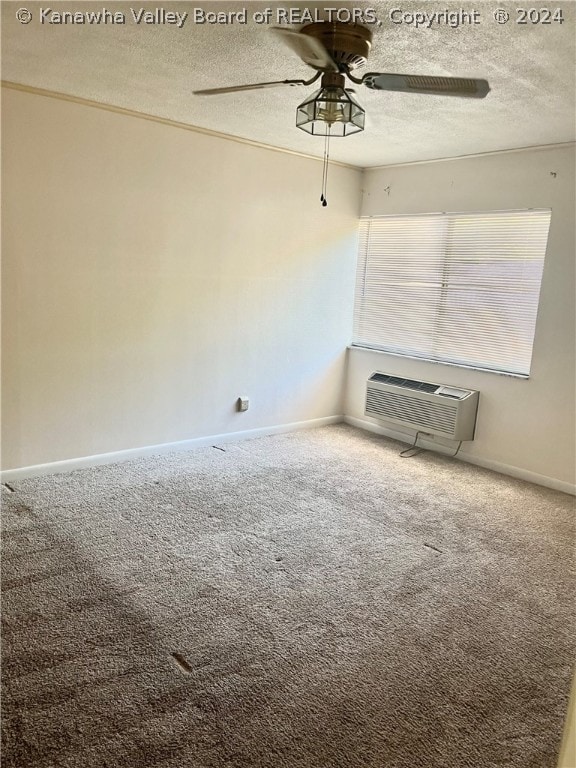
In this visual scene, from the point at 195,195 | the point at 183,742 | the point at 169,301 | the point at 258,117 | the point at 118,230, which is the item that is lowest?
the point at 183,742

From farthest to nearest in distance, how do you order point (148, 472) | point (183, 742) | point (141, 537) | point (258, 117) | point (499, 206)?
point (499, 206), point (148, 472), point (258, 117), point (141, 537), point (183, 742)

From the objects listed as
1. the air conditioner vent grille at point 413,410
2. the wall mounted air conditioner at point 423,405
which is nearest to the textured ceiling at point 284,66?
the wall mounted air conditioner at point 423,405

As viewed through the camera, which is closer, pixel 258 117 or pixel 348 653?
pixel 348 653

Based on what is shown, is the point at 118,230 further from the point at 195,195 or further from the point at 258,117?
the point at 258,117

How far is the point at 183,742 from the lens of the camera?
1789 millimetres

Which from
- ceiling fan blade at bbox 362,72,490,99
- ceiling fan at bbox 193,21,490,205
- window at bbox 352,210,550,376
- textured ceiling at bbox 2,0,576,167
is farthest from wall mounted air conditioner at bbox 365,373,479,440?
ceiling fan blade at bbox 362,72,490,99

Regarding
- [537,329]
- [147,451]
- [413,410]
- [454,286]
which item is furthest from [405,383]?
[147,451]

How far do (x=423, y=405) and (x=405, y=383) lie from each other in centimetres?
34

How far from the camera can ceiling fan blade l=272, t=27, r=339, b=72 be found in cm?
227

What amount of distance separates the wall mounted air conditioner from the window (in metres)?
0.28

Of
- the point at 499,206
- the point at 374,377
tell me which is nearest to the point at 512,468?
the point at 374,377

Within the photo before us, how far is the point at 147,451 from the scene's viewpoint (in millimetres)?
4352

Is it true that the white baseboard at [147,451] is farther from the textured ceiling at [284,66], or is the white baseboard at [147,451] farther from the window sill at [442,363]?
the textured ceiling at [284,66]

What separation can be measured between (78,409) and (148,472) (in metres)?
0.64
